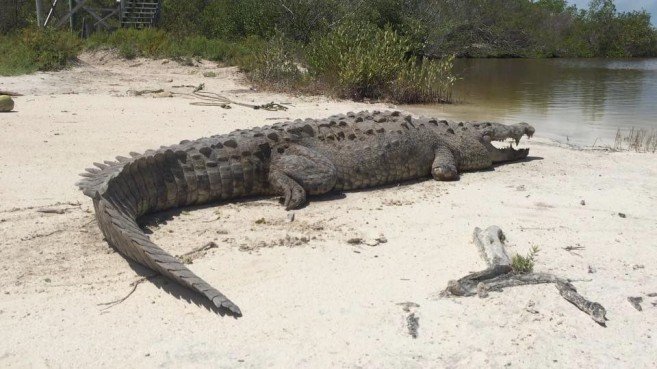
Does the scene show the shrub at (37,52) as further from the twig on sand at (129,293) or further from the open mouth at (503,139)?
the twig on sand at (129,293)

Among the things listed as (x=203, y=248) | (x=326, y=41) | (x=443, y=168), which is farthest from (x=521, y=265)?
(x=326, y=41)

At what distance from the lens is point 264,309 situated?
11.6ft

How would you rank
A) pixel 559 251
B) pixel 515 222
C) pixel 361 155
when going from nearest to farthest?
pixel 559 251, pixel 515 222, pixel 361 155

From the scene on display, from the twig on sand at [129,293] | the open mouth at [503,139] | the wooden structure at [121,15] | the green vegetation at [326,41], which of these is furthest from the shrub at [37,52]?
the twig on sand at [129,293]

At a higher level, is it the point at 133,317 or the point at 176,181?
the point at 176,181

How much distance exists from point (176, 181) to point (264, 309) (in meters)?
2.02

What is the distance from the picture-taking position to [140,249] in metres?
3.72

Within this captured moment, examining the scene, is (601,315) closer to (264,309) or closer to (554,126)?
(264,309)

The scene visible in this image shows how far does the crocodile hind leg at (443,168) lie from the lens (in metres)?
6.70

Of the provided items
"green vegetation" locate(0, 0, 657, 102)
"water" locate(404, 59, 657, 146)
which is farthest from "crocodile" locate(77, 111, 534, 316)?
"green vegetation" locate(0, 0, 657, 102)

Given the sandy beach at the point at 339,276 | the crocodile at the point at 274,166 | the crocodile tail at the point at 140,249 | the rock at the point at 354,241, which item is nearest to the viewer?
the sandy beach at the point at 339,276

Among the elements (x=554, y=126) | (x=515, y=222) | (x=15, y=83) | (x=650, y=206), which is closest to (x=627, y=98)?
(x=554, y=126)

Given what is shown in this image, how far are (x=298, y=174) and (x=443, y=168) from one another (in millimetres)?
1811

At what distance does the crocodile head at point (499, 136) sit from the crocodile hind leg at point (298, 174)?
7.69 feet
